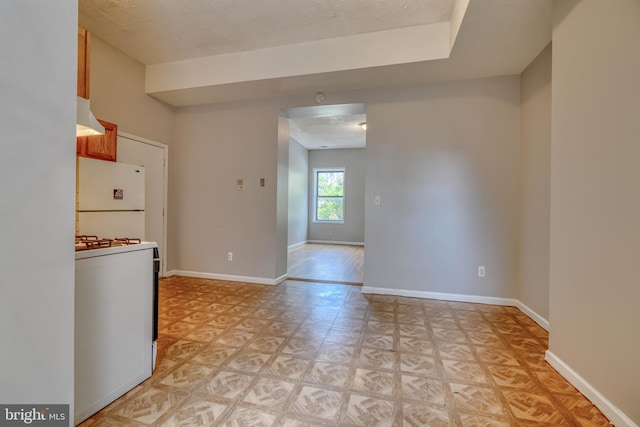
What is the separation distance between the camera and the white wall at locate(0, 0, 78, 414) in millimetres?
888

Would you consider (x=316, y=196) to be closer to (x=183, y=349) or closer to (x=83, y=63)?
(x=183, y=349)

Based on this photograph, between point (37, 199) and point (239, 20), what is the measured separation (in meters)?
2.57

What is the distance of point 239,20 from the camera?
2.74 m

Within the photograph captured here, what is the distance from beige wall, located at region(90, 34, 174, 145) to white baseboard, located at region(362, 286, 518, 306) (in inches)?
144

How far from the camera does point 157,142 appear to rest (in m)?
3.99

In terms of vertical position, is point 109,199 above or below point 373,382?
above

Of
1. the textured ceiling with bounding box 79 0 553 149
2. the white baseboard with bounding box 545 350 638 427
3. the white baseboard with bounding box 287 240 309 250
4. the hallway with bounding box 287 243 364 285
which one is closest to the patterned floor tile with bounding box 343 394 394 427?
the white baseboard with bounding box 545 350 638 427

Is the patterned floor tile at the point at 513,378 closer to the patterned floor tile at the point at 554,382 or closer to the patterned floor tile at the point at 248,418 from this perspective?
the patterned floor tile at the point at 554,382

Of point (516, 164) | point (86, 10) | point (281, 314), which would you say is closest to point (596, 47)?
point (516, 164)

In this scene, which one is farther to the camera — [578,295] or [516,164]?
[516,164]

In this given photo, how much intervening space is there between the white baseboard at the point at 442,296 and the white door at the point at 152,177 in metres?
3.06

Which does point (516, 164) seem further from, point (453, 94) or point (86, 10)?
point (86, 10)

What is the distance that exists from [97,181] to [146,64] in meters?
1.85

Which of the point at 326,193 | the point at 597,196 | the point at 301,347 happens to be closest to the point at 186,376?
the point at 301,347
